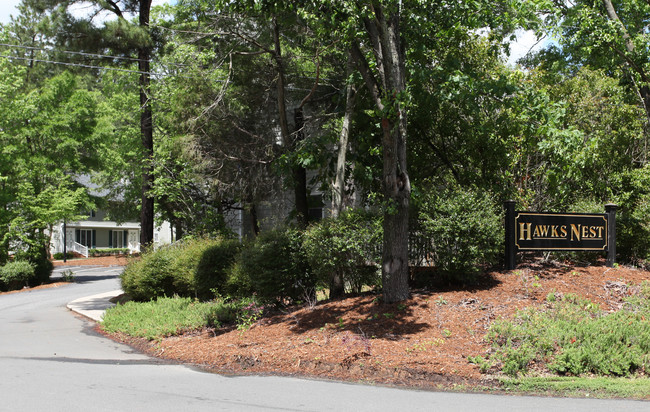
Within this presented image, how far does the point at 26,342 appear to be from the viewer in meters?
10.7

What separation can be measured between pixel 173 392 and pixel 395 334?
136 inches

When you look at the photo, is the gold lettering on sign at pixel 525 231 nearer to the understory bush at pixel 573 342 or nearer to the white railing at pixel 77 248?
the understory bush at pixel 573 342

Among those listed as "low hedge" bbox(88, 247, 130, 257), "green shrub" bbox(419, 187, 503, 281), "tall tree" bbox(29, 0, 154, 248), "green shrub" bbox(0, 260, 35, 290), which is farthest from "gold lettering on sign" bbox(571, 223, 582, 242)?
"low hedge" bbox(88, 247, 130, 257)

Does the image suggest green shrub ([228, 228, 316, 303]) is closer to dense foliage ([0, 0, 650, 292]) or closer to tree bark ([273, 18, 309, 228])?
dense foliage ([0, 0, 650, 292])

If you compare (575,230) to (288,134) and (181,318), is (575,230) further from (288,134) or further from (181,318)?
(181,318)

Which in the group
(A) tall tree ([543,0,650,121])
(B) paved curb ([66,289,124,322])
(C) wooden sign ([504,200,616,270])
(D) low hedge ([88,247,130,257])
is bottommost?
(B) paved curb ([66,289,124,322])

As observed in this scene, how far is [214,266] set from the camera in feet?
43.0

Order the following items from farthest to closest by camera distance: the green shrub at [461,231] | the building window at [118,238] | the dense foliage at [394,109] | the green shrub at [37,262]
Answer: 1. the building window at [118,238]
2. the green shrub at [37,262]
3. the dense foliage at [394,109]
4. the green shrub at [461,231]

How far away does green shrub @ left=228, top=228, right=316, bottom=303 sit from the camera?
11.0 metres

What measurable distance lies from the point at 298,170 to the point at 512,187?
5.36 metres

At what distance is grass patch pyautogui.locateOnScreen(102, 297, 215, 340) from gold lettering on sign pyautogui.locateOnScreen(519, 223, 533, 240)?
6573 mm

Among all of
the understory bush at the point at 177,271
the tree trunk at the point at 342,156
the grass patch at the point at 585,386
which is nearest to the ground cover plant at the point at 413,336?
the grass patch at the point at 585,386

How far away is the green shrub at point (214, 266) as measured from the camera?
42.8 ft

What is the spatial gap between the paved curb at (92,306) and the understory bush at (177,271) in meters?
1.16
